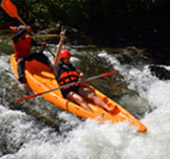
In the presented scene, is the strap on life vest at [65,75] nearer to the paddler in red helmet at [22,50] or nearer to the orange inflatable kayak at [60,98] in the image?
the orange inflatable kayak at [60,98]

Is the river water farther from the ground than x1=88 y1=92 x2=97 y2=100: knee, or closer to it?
closer to it

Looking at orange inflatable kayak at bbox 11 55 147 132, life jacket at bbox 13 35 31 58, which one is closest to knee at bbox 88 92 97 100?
orange inflatable kayak at bbox 11 55 147 132

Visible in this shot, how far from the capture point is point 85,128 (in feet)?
12.0

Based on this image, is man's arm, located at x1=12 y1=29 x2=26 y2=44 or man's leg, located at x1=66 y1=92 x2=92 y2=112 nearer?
man's leg, located at x1=66 y1=92 x2=92 y2=112

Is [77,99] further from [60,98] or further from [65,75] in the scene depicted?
[65,75]

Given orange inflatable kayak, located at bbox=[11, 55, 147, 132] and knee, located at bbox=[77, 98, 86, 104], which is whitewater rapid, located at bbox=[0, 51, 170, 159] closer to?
orange inflatable kayak, located at bbox=[11, 55, 147, 132]

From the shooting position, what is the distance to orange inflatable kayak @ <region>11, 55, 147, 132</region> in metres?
3.63

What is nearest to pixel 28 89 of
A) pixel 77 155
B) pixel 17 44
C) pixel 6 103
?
pixel 6 103

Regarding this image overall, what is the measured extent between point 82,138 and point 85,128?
0.26m

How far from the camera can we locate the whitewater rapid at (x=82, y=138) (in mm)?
3160

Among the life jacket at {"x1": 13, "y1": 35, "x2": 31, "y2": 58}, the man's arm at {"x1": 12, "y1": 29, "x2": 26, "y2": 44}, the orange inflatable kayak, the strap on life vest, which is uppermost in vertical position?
the man's arm at {"x1": 12, "y1": 29, "x2": 26, "y2": 44}

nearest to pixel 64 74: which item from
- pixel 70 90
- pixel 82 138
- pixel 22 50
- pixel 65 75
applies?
pixel 65 75

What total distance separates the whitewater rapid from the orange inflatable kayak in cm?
10

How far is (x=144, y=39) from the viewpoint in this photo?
27.4 feet
